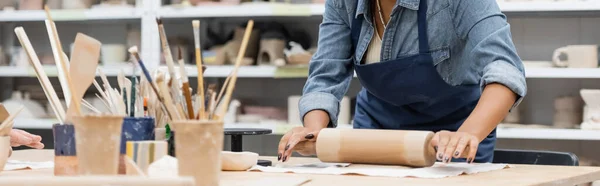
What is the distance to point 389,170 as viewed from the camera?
1625mm

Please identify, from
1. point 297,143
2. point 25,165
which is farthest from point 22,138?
point 297,143

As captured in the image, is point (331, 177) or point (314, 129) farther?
point (314, 129)

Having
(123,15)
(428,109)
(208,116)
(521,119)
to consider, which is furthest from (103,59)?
(208,116)

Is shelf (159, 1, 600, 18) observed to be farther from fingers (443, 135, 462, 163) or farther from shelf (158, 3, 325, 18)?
fingers (443, 135, 462, 163)

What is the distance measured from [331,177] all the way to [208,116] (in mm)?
339

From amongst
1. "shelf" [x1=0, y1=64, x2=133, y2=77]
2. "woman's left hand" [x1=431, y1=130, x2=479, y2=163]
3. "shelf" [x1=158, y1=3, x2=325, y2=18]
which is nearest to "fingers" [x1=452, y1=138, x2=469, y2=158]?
"woman's left hand" [x1=431, y1=130, x2=479, y2=163]

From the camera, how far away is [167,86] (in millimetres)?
1325

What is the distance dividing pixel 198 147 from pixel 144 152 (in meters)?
0.12

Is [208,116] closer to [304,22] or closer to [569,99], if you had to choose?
[569,99]

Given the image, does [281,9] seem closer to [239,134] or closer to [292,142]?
[239,134]


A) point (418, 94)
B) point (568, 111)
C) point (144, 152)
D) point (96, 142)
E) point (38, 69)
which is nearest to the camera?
point (96, 142)

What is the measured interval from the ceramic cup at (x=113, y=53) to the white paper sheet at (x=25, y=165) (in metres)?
2.79

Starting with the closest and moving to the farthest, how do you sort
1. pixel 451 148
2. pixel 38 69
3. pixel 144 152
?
pixel 144 152, pixel 38 69, pixel 451 148

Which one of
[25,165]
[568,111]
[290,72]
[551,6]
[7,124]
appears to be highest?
[551,6]
